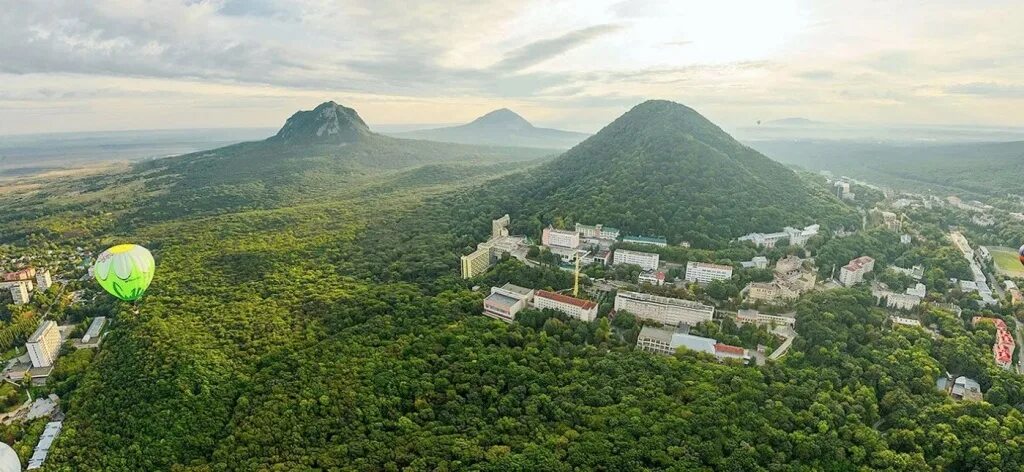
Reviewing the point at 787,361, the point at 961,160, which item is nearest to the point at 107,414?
the point at 787,361

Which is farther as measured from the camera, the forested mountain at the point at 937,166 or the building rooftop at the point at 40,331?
the forested mountain at the point at 937,166

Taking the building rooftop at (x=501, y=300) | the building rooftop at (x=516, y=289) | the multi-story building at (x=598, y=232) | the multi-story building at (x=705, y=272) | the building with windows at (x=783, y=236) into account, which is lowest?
the building rooftop at (x=501, y=300)

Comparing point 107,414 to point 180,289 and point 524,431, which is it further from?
point 524,431

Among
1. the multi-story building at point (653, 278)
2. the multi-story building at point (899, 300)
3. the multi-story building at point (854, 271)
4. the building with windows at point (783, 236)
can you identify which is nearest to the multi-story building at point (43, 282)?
the multi-story building at point (653, 278)

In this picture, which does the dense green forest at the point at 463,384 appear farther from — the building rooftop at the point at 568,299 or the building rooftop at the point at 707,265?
the building rooftop at the point at 707,265

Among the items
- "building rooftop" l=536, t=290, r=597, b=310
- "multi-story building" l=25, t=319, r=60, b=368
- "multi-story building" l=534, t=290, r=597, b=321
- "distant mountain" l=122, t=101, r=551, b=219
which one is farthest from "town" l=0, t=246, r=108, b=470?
"building rooftop" l=536, t=290, r=597, b=310

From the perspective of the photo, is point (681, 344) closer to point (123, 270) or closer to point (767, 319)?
point (767, 319)

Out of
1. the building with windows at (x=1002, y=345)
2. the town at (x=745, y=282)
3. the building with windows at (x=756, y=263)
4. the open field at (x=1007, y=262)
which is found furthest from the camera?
the open field at (x=1007, y=262)

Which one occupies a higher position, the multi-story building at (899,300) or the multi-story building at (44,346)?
A: the multi-story building at (899,300)
